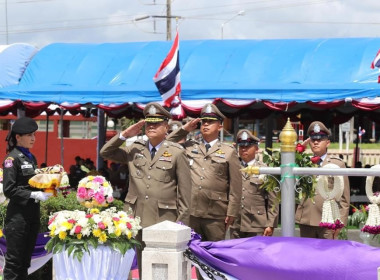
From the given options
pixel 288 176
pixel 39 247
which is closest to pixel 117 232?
pixel 288 176

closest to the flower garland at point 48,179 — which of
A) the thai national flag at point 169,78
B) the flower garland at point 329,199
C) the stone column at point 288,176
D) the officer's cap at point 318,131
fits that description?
the stone column at point 288,176

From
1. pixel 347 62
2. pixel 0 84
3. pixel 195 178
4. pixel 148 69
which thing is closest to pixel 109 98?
pixel 148 69

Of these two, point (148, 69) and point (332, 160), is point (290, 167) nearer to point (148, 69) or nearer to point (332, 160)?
point (332, 160)

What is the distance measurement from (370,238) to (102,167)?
1196 cm

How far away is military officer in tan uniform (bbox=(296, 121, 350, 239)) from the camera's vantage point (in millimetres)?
7336

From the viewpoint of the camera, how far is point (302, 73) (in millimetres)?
14797

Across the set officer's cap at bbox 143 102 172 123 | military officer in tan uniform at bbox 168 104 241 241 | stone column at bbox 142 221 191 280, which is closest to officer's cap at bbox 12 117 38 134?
officer's cap at bbox 143 102 172 123

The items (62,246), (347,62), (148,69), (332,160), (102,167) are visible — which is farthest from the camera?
(102,167)

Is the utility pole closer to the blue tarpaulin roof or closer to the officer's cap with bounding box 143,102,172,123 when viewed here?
the blue tarpaulin roof

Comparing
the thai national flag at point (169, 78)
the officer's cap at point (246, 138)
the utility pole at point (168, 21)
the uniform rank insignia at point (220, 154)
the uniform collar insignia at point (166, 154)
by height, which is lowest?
the uniform rank insignia at point (220, 154)

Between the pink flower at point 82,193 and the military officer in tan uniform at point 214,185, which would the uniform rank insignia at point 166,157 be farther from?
the military officer in tan uniform at point 214,185

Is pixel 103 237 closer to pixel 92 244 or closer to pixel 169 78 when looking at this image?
pixel 92 244

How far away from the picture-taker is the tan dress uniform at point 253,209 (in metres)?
8.10

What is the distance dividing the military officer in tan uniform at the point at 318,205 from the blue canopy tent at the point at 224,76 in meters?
5.94
